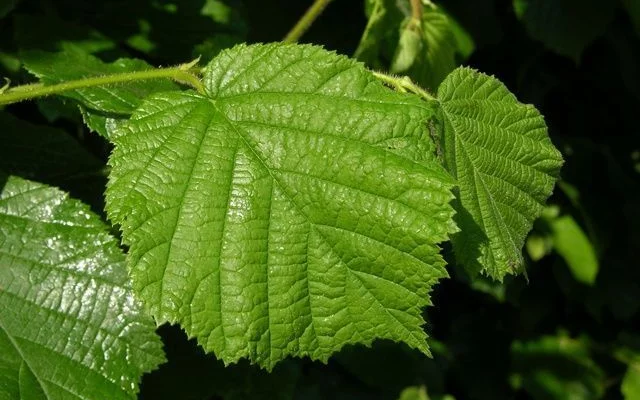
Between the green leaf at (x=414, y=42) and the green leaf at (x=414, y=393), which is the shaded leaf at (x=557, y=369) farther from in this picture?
the green leaf at (x=414, y=42)

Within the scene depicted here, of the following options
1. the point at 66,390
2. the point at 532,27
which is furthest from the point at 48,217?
the point at 532,27

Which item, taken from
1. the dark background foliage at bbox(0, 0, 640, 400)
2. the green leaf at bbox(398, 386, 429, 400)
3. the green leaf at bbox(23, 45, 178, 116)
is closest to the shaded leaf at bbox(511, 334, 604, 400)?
the dark background foliage at bbox(0, 0, 640, 400)

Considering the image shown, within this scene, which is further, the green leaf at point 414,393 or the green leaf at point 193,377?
the green leaf at point 414,393

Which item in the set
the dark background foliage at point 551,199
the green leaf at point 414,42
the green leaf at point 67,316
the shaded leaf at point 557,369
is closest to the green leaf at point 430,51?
the green leaf at point 414,42

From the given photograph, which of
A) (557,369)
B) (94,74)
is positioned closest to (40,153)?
(94,74)

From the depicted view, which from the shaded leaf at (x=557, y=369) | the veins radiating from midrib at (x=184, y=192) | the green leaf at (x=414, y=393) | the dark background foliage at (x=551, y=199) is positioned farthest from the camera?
the shaded leaf at (x=557, y=369)

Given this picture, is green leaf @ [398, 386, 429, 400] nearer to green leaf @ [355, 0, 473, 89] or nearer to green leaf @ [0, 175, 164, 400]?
green leaf @ [355, 0, 473, 89]

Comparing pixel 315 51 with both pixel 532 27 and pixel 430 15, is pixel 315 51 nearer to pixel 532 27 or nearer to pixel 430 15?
pixel 430 15
